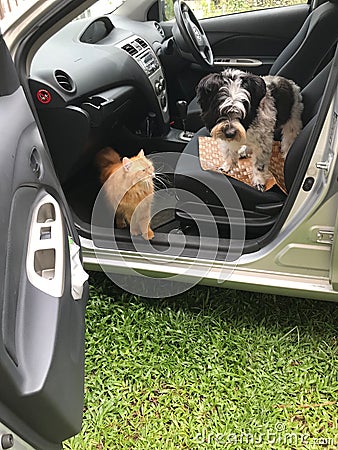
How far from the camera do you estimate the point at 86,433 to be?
1.41 m

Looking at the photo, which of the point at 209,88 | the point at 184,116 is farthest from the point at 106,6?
the point at 209,88

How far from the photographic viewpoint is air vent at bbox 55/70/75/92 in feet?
5.29

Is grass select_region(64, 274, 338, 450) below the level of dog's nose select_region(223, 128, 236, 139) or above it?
below

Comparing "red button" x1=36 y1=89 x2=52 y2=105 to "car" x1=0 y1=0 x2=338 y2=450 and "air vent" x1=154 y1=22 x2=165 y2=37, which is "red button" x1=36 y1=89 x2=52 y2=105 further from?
"air vent" x1=154 y1=22 x2=165 y2=37

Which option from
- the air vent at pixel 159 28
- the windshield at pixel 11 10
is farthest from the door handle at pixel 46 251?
the air vent at pixel 159 28

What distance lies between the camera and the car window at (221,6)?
2.40 m

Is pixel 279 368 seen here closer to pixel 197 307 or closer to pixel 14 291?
pixel 197 307

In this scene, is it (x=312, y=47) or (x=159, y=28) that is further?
(x=159, y=28)

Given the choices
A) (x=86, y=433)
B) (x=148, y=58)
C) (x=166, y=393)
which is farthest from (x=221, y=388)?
(x=148, y=58)

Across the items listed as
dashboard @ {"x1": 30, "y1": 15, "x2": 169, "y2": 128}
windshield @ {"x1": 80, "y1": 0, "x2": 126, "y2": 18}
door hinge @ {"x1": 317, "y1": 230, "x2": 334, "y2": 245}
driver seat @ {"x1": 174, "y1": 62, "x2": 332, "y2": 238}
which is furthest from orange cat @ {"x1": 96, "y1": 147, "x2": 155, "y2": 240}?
windshield @ {"x1": 80, "y1": 0, "x2": 126, "y2": 18}

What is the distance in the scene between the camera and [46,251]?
1.01 m

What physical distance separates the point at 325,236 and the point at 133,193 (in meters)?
0.72

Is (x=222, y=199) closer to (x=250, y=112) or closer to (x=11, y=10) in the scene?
(x=250, y=112)

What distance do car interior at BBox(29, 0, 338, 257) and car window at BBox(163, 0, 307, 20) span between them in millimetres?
60
